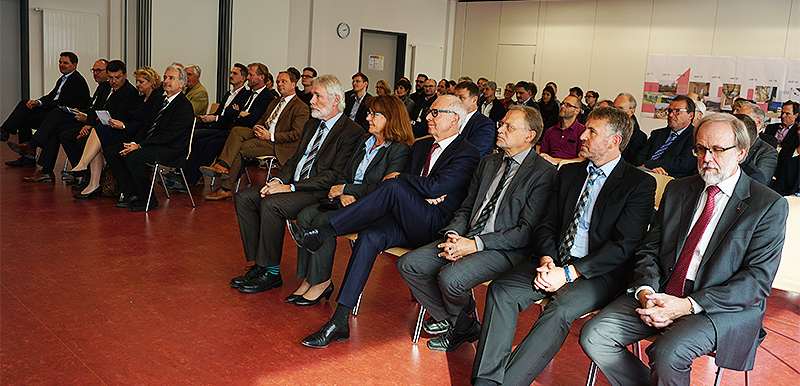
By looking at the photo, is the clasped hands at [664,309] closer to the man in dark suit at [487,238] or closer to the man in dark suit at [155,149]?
the man in dark suit at [487,238]

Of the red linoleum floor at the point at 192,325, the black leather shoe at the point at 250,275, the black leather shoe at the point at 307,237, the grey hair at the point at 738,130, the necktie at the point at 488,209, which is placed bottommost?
the red linoleum floor at the point at 192,325

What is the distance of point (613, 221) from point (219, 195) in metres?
4.86

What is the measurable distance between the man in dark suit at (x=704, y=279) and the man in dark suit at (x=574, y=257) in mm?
132

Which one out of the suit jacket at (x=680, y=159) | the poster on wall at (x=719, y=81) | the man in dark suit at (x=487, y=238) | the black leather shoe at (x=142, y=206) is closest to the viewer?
the man in dark suit at (x=487, y=238)

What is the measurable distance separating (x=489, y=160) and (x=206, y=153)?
4574 mm

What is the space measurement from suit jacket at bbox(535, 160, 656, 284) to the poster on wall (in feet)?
31.5

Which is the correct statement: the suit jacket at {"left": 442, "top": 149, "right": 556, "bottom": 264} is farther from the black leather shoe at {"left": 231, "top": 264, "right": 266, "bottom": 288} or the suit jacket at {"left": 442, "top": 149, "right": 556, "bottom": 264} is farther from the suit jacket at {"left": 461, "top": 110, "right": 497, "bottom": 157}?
the suit jacket at {"left": 461, "top": 110, "right": 497, "bottom": 157}

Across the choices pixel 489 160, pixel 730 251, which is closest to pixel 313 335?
pixel 489 160

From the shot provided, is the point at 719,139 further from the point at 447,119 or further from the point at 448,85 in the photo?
the point at 448,85

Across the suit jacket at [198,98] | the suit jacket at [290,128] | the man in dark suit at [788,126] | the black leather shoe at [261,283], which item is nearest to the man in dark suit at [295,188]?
the black leather shoe at [261,283]

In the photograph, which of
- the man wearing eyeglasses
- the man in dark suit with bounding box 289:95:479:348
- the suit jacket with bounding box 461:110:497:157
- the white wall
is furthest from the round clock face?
the man in dark suit with bounding box 289:95:479:348

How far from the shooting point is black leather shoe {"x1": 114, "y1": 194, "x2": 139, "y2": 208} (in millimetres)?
6082

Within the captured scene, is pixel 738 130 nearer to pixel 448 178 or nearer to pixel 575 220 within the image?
pixel 575 220

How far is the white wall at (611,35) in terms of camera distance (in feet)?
35.1
